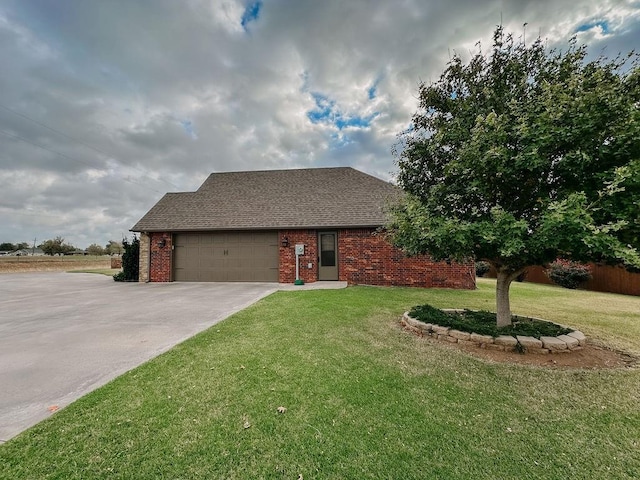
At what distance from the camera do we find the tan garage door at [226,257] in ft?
39.8

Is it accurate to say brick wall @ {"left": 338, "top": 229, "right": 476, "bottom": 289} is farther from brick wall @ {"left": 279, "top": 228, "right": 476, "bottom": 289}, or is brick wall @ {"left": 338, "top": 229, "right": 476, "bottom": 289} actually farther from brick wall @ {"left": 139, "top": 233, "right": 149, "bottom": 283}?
brick wall @ {"left": 139, "top": 233, "right": 149, "bottom": 283}

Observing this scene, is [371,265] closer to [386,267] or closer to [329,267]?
[386,267]

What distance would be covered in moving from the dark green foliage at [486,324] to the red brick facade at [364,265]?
16.0 feet

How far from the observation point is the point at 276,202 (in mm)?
13211

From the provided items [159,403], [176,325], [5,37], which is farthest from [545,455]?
[5,37]

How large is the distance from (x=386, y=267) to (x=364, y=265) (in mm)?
855

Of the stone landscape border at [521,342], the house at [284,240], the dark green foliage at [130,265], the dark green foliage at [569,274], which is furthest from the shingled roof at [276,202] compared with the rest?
the dark green foliage at [569,274]

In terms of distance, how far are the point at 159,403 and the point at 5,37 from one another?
50.1 feet

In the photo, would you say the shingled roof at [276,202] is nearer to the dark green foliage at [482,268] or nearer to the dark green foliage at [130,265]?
the dark green foliage at [130,265]

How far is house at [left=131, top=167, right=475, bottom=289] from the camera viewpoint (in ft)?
36.1

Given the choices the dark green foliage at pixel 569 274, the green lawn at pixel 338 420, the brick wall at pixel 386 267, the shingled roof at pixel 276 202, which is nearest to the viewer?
the green lawn at pixel 338 420

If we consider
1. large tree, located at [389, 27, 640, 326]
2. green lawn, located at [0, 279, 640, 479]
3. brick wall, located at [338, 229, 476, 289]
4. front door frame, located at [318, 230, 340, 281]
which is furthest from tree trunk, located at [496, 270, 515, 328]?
front door frame, located at [318, 230, 340, 281]

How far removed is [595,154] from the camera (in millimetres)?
3668

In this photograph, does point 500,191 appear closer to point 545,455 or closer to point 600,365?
point 600,365
